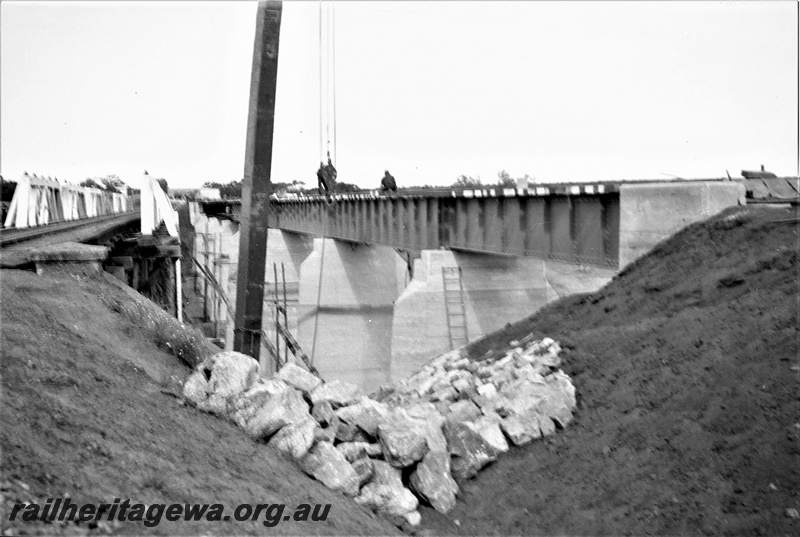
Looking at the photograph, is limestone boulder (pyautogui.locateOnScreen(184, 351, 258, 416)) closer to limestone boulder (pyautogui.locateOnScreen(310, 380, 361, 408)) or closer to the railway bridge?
limestone boulder (pyautogui.locateOnScreen(310, 380, 361, 408))

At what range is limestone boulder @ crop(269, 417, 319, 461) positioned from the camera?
899 cm

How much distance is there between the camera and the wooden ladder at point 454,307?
25.3 metres

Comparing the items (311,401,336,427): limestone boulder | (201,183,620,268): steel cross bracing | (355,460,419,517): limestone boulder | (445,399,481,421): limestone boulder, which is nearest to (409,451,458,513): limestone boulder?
(355,460,419,517): limestone boulder

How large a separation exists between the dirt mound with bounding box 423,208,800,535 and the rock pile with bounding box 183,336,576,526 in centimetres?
32

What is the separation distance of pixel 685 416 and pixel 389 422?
3.50 m

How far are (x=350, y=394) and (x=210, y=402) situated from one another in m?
2.55

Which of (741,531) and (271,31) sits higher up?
(271,31)

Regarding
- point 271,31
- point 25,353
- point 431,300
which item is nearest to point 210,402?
point 25,353

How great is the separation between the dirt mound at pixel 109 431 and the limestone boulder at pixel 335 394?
1862 mm

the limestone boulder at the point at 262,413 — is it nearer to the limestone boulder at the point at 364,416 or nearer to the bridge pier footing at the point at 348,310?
the limestone boulder at the point at 364,416

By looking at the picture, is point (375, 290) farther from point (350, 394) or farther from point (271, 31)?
point (350, 394)

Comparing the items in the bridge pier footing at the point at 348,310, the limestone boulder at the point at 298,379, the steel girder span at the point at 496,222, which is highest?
the steel girder span at the point at 496,222

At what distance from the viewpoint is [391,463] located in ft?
32.6

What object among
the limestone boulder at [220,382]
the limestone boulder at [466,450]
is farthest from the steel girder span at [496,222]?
the limestone boulder at [220,382]
